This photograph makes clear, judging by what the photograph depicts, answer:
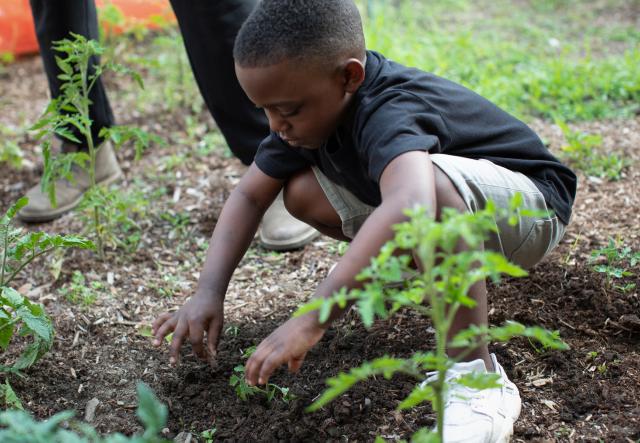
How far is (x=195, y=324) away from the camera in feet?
7.05

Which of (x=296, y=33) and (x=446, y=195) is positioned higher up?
(x=296, y=33)

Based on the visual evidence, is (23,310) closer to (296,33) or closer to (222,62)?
(296,33)

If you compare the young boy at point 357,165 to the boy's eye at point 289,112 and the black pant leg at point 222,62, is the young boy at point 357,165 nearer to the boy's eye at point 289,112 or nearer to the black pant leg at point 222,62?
the boy's eye at point 289,112

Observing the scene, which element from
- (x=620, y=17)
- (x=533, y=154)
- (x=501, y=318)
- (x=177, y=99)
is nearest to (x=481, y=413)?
(x=501, y=318)

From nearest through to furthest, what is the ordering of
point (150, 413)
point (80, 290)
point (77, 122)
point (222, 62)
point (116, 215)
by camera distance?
point (150, 413), point (77, 122), point (80, 290), point (222, 62), point (116, 215)

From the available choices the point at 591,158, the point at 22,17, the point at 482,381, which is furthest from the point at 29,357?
the point at 22,17

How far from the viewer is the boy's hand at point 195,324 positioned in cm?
214

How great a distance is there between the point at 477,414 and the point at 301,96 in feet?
3.13

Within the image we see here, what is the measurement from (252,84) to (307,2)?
280 millimetres

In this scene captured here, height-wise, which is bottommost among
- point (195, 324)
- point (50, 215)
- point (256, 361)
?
point (50, 215)

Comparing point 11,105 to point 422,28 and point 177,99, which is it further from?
point 422,28

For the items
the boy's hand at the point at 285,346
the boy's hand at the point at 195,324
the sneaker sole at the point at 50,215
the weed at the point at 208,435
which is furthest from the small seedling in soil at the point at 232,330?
the sneaker sole at the point at 50,215

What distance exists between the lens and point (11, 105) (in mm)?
4926

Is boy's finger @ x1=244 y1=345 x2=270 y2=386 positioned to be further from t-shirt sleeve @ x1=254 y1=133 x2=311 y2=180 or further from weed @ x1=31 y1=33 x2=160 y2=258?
weed @ x1=31 y1=33 x2=160 y2=258
